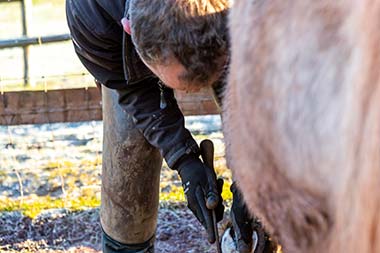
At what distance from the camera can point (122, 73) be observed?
201 cm

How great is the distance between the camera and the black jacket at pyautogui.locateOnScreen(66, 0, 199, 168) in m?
1.86

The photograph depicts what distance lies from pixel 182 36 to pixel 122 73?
1.78ft

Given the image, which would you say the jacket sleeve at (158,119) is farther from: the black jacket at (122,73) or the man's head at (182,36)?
the man's head at (182,36)

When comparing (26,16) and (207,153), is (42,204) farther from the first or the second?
(26,16)

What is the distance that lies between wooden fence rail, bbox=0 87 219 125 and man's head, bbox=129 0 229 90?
5.17 feet

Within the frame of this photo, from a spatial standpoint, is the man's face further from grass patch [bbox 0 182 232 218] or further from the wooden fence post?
the wooden fence post

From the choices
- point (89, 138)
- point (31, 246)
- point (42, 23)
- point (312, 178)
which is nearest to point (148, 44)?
point (312, 178)

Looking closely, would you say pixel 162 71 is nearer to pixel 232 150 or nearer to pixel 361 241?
pixel 232 150

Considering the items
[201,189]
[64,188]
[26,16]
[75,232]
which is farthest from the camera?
[26,16]

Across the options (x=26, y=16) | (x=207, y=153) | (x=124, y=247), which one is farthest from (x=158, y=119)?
(x=26, y=16)

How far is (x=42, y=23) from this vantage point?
7633mm

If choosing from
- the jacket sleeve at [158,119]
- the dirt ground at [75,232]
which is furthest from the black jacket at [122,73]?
the dirt ground at [75,232]

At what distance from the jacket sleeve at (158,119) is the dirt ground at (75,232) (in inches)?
37.7

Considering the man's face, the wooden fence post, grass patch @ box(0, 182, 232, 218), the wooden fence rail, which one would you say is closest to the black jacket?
the man's face
